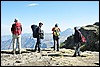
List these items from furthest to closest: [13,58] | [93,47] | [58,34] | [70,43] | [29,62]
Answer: [70,43]
[93,47]
[58,34]
[13,58]
[29,62]

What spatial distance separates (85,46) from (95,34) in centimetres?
286

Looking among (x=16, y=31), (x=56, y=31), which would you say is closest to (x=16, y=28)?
(x=16, y=31)

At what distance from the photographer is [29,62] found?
21.5m

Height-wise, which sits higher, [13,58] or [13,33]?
[13,33]

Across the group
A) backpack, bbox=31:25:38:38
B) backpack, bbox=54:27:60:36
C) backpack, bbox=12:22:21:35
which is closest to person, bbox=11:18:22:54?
backpack, bbox=12:22:21:35

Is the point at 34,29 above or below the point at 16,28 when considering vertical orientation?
below

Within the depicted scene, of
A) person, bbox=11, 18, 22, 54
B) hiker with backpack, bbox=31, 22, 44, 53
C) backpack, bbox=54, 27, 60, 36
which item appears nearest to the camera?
person, bbox=11, 18, 22, 54

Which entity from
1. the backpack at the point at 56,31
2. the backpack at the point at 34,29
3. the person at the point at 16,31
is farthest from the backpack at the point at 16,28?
the backpack at the point at 56,31

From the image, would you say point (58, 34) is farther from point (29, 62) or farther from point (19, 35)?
point (29, 62)

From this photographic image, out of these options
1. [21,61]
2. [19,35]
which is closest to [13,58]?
[21,61]

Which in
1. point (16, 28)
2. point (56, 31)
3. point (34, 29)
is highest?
point (16, 28)

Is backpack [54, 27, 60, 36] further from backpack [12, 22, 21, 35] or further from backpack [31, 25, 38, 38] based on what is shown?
backpack [12, 22, 21, 35]

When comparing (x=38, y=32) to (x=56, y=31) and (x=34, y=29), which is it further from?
(x=56, y=31)

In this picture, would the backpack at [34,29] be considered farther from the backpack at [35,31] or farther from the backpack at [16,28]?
the backpack at [16,28]
